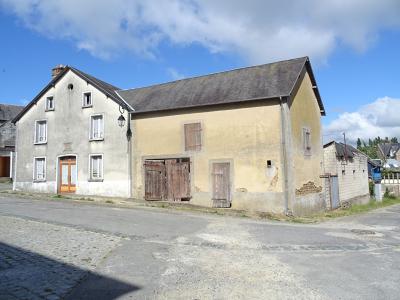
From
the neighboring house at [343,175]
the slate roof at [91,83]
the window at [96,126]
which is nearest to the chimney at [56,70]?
the slate roof at [91,83]

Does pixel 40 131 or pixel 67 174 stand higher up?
pixel 40 131

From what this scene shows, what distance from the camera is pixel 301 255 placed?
325 inches

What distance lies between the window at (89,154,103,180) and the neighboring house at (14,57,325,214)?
55 millimetres

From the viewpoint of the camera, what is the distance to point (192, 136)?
18.6 m

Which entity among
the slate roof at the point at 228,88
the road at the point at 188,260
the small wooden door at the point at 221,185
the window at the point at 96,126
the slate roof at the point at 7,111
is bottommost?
the road at the point at 188,260

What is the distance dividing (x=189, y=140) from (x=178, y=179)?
6.51 feet

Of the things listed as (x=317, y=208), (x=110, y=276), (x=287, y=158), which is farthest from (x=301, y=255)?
(x=317, y=208)

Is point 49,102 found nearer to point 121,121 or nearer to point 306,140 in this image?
point 121,121

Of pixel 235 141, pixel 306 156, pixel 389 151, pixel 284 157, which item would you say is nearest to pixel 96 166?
pixel 235 141

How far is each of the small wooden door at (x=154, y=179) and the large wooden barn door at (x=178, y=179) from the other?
1.08 feet

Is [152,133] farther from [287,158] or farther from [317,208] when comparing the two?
[317,208]

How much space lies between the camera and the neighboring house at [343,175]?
71.1 ft

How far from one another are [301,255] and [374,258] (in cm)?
151

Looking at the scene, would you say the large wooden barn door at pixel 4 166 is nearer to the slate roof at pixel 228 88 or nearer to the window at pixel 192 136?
the slate roof at pixel 228 88
